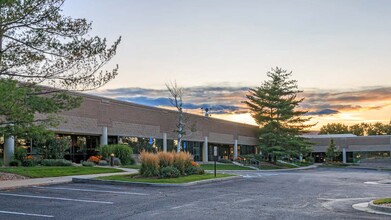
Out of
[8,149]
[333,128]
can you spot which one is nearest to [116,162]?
[8,149]

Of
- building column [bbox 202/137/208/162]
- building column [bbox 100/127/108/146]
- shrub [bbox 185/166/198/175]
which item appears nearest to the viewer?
shrub [bbox 185/166/198/175]

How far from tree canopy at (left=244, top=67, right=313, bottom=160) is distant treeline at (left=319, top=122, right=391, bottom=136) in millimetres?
82362

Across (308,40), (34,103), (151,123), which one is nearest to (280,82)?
(151,123)

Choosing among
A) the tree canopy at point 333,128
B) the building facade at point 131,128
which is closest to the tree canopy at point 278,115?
the building facade at point 131,128

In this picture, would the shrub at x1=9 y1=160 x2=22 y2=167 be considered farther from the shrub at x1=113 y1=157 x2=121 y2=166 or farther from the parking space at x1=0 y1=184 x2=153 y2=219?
the parking space at x1=0 y1=184 x2=153 y2=219

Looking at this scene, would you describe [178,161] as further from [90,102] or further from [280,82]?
[280,82]

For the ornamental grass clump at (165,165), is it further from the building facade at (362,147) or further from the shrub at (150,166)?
the building facade at (362,147)

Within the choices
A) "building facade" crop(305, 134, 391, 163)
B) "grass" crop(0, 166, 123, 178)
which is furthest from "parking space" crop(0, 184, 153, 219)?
"building facade" crop(305, 134, 391, 163)

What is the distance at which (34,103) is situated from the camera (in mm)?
20000

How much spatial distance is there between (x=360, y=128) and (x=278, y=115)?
97.0 m

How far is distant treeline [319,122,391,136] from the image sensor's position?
485ft

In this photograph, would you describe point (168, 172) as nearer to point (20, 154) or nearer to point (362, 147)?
point (20, 154)

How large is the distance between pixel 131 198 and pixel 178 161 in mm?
9917

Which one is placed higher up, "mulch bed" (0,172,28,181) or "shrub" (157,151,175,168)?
"shrub" (157,151,175,168)
